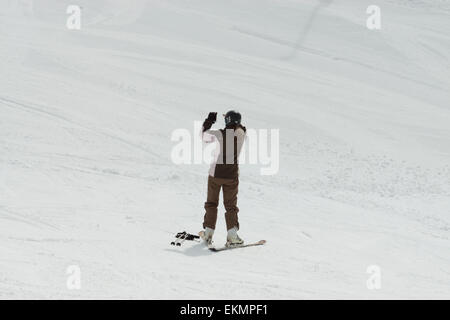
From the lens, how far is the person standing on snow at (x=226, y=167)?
6723 mm

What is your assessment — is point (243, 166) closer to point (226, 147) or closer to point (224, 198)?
point (224, 198)

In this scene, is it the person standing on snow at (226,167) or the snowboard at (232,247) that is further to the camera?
the snowboard at (232,247)

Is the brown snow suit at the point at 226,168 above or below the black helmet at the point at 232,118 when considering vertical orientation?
below

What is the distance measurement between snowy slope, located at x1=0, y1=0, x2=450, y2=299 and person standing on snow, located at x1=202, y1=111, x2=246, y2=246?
0.31m

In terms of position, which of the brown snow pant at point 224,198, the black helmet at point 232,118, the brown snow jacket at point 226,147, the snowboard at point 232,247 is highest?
the black helmet at point 232,118

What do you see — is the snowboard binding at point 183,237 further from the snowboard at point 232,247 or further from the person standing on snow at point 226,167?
the person standing on snow at point 226,167

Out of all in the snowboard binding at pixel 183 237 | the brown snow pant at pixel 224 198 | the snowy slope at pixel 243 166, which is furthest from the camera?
the snowboard binding at pixel 183 237

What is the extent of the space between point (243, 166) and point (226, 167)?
4.22m

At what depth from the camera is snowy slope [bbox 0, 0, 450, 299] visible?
250 inches

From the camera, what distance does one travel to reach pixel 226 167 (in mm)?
6801

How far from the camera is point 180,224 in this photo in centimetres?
794

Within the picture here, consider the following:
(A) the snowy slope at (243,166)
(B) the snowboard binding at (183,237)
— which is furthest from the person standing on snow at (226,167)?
(A) the snowy slope at (243,166)

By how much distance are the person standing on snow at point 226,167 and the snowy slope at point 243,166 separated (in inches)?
12.4

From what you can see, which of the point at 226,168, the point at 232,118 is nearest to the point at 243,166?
the point at 226,168
